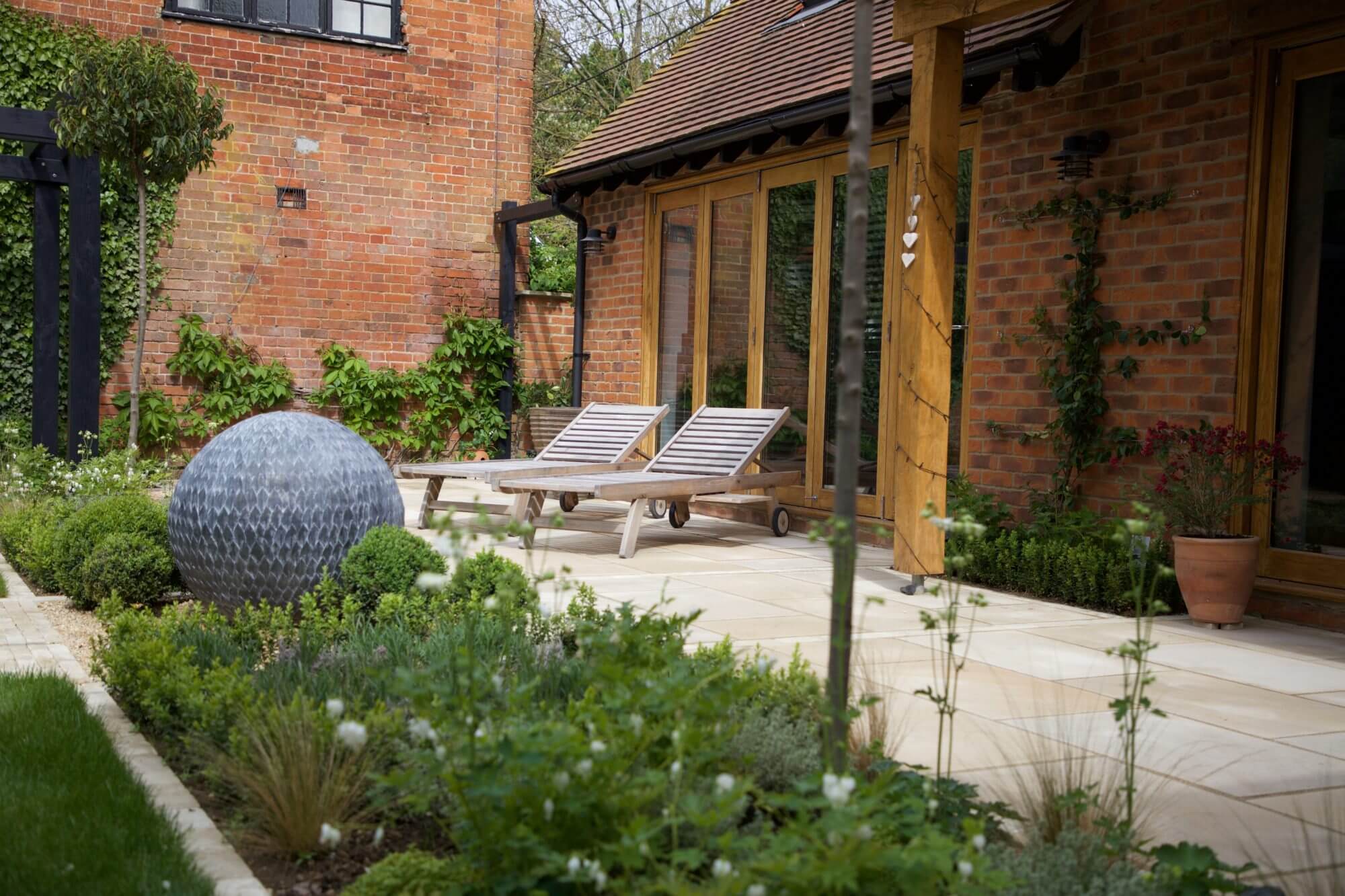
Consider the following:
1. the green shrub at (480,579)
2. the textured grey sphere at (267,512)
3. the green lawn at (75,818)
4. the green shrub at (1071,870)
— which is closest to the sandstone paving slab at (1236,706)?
the green shrub at (1071,870)

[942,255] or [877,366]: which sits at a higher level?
[942,255]

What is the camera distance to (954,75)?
6230 millimetres

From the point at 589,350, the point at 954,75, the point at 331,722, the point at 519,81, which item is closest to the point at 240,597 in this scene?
the point at 331,722

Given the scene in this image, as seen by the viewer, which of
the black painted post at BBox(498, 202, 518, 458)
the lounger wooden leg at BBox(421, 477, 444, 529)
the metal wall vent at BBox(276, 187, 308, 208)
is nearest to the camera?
the lounger wooden leg at BBox(421, 477, 444, 529)

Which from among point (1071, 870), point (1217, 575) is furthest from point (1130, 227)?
point (1071, 870)

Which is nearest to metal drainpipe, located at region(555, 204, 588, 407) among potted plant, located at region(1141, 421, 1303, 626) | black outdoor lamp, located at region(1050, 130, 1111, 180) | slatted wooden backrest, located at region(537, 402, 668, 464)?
slatted wooden backrest, located at region(537, 402, 668, 464)

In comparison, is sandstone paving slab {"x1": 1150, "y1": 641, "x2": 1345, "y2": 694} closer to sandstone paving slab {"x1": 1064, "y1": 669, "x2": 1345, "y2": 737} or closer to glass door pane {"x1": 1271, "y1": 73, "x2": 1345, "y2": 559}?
sandstone paving slab {"x1": 1064, "y1": 669, "x2": 1345, "y2": 737}

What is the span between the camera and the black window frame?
38.7 feet

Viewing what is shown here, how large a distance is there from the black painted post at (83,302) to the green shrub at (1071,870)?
7.90m

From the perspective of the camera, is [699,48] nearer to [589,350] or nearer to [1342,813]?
[589,350]

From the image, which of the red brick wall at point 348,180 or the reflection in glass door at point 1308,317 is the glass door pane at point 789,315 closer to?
the reflection in glass door at point 1308,317

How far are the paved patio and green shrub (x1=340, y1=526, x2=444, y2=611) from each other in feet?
3.65

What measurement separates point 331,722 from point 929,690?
→ 135 centimetres

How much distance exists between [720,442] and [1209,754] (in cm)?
530
